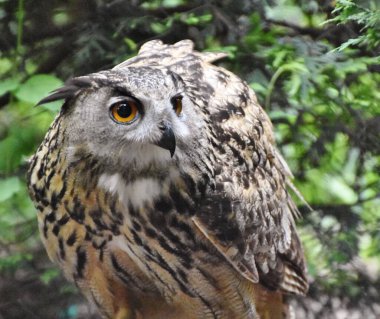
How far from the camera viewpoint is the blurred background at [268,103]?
3367 mm

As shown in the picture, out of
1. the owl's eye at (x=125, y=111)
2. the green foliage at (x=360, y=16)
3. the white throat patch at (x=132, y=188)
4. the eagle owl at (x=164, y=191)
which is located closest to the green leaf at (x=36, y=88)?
the eagle owl at (x=164, y=191)

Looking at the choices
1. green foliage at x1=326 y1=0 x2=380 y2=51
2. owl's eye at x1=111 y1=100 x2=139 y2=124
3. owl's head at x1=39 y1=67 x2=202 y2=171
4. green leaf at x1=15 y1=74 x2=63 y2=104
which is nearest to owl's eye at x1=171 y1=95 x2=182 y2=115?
owl's head at x1=39 y1=67 x2=202 y2=171

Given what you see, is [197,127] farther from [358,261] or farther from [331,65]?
[358,261]

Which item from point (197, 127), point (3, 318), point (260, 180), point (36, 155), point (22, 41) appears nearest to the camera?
point (197, 127)

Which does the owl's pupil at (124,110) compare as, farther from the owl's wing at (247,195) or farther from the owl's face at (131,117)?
the owl's wing at (247,195)

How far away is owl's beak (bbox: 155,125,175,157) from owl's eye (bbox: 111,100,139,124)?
0.30 ft

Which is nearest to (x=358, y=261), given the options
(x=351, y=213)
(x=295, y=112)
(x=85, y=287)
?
(x=351, y=213)

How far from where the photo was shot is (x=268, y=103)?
341cm

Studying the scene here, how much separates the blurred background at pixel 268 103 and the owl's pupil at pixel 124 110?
3.17ft

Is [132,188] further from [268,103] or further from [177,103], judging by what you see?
[268,103]

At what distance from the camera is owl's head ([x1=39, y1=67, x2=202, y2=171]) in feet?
7.60

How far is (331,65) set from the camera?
10.8 ft

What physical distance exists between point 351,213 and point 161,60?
1244 millimetres

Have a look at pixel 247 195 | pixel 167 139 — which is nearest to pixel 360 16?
pixel 167 139
